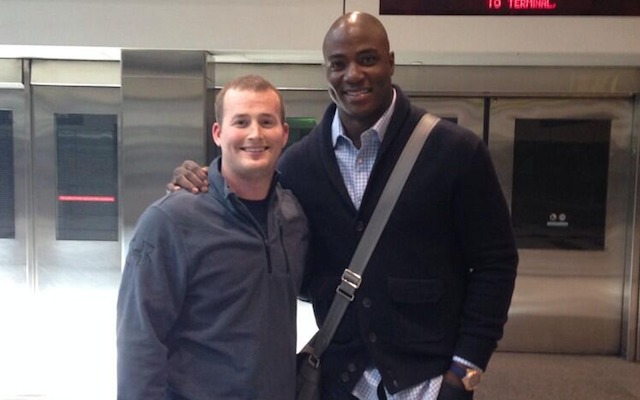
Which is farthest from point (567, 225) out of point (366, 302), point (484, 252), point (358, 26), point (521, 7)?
point (358, 26)

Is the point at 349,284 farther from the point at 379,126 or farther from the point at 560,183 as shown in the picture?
the point at 560,183

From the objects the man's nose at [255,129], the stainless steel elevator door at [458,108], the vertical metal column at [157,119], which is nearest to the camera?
the man's nose at [255,129]

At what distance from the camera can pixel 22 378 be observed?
4.56 m

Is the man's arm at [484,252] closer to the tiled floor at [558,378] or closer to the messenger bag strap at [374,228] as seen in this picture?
the messenger bag strap at [374,228]

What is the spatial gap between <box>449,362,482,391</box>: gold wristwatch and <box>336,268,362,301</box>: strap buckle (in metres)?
0.37

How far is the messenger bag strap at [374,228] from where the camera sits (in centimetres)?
192

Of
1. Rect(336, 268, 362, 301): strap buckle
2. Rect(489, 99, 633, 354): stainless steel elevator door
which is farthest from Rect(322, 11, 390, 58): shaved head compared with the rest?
Rect(489, 99, 633, 354): stainless steel elevator door

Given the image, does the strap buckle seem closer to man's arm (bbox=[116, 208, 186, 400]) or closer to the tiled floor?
man's arm (bbox=[116, 208, 186, 400])

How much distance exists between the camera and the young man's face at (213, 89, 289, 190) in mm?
1861

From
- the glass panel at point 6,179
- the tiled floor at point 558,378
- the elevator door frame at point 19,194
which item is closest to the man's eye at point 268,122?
the tiled floor at point 558,378

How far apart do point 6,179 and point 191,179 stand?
3825 mm

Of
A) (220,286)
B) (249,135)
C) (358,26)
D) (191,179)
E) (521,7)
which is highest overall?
(521,7)

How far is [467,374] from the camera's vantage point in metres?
1.91

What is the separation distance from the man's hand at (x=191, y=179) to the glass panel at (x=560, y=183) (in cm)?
356
